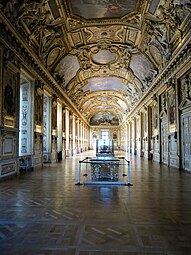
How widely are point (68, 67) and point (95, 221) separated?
47.2ft

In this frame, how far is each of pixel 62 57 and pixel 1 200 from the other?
11.5 m

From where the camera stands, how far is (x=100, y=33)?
42.4 feet

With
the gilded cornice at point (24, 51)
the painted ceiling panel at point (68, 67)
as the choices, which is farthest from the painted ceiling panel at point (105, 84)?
the gilded cornice at point (24, 51)

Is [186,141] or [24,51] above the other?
[24,51]

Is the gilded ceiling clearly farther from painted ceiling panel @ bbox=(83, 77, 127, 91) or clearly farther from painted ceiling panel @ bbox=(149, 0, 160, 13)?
painted ceiling panel @ bbox=(83, 77, 127, 91)

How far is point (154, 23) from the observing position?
10.6 m

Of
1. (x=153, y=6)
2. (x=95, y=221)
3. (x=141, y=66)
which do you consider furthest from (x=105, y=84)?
(x=95, y=221)

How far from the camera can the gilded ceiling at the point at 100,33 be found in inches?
360

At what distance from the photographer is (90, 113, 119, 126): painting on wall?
48031mm

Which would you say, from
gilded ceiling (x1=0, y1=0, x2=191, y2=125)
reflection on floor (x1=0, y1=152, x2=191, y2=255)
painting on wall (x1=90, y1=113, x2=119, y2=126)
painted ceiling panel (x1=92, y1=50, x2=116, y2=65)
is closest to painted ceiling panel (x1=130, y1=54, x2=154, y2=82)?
gilded ceiling (x1=0, y1=0, x2=191, y2=125)

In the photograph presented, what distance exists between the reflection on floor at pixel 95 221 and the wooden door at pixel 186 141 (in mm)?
4180

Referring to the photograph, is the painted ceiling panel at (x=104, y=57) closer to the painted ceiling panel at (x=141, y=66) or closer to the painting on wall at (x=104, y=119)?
the painted ceiling panel at (x=141, y=66)

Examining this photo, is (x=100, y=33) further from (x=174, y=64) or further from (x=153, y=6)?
(x=174, y=64)

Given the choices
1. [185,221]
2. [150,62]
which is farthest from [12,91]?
[150,62]
